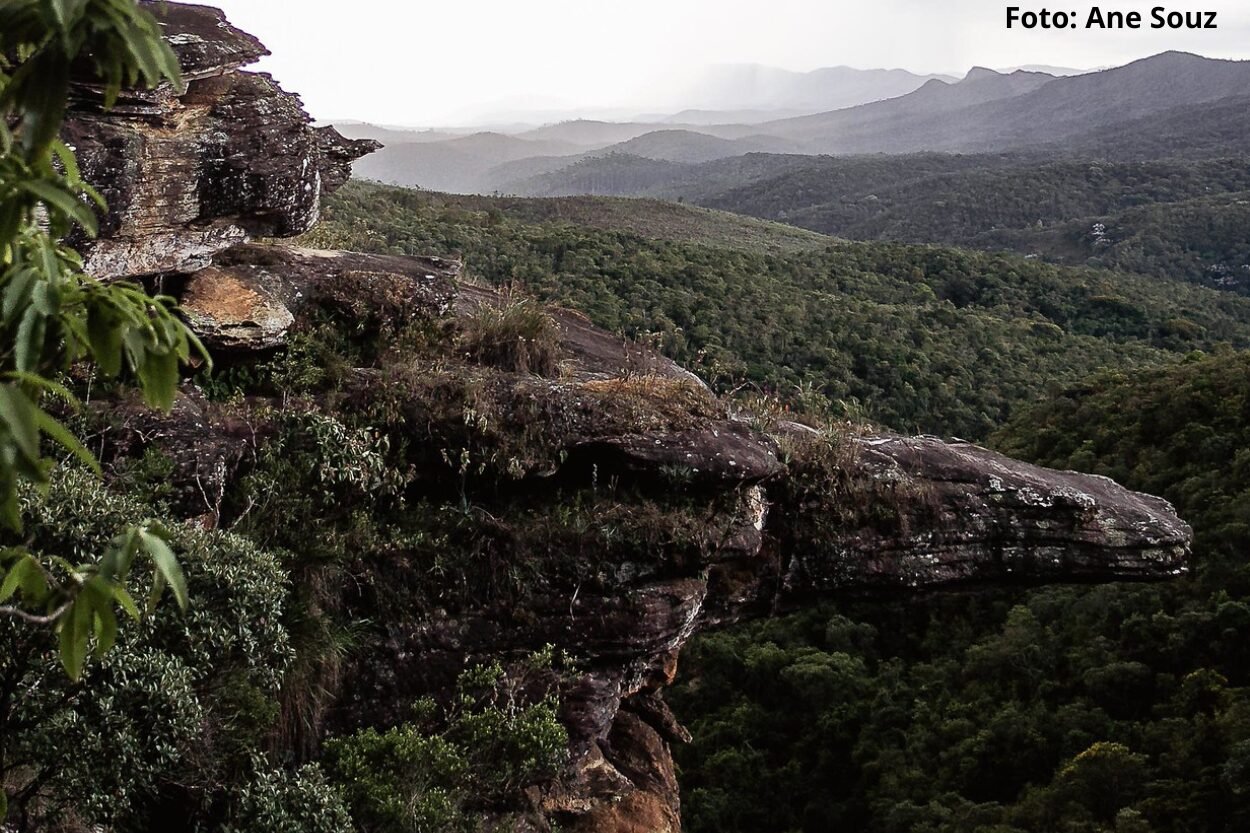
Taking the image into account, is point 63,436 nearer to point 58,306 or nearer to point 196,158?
point 58,306

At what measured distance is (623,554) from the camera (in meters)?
7.60

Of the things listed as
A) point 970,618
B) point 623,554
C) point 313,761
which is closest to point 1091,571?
point 623,554

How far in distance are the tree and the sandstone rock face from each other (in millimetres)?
5870

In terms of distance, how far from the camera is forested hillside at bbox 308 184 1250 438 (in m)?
30.7

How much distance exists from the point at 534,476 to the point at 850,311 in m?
31.2

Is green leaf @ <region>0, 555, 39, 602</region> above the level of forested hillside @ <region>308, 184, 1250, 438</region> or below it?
above

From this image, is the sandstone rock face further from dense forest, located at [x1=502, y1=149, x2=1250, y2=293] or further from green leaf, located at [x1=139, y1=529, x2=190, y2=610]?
dense forest, located at [x1=502, y1=149, x2=1250, y2=293]

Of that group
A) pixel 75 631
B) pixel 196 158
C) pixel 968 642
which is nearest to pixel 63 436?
pixel 75 631

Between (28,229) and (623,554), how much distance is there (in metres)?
5.97

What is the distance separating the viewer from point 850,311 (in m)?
36.9

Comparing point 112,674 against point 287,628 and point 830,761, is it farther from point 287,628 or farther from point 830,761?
point 830,761

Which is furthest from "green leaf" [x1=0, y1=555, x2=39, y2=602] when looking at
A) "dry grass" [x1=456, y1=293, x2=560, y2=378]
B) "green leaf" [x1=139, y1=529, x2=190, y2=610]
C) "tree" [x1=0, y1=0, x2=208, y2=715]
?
"dry grass" [x1=456, y1=293, x2=560, y2=378]

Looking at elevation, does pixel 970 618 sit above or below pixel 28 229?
below

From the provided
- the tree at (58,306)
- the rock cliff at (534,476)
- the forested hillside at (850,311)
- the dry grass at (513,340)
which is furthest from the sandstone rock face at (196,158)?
the forested hillside at (850,311)
